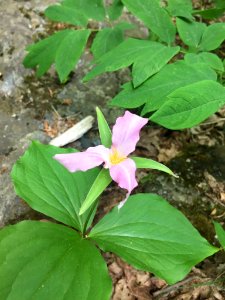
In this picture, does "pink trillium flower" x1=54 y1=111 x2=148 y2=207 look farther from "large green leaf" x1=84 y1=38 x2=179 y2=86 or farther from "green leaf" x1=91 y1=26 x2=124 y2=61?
"green leaf" x1=91 y1=26 x2=124 y2=61

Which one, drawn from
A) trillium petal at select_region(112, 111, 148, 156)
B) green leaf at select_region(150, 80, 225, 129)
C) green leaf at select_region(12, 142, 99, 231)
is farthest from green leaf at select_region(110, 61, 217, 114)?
trillium petal at select_region(112, 111, 148, 156)

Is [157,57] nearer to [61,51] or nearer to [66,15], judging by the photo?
[61,51]

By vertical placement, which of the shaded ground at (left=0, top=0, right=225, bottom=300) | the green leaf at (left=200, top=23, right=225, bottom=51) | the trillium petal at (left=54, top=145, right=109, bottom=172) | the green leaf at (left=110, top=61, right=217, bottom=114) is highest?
the trillium petal at (left=54, top=145, right=109, bottom=172)

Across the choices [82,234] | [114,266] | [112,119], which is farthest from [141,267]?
[112,119]

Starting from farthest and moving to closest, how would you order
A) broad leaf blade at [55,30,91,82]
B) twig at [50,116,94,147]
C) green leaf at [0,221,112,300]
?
twig at [50,116,94,147]
broad leaf blade at [55,30,91,82]
green leaf at [0,221,112,300]

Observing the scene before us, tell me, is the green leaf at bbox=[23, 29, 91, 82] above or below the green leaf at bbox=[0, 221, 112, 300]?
above

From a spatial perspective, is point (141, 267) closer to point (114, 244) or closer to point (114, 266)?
point (114, 244)

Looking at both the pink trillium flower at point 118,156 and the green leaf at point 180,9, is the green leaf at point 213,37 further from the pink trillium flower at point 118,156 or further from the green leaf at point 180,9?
the pink trillium flower at point 118,156

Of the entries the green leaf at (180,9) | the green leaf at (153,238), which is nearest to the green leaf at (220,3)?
the green leaf at (180,9)
